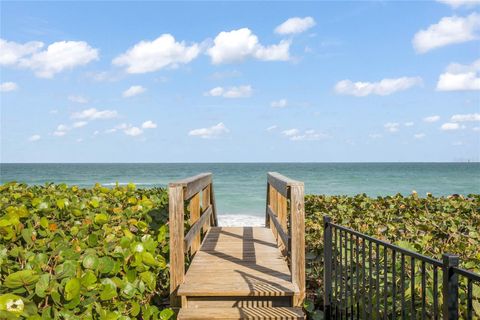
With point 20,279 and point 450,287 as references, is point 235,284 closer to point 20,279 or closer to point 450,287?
point 20,279

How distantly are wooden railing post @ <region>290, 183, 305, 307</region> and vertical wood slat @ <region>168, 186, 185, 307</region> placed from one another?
1.04 m

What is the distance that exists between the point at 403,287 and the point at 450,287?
63cm

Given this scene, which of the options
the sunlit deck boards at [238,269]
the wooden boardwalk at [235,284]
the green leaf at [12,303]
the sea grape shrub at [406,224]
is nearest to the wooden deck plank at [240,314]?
the wooden boardwalk at [235,284]

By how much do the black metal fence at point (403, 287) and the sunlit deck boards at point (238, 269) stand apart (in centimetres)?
57

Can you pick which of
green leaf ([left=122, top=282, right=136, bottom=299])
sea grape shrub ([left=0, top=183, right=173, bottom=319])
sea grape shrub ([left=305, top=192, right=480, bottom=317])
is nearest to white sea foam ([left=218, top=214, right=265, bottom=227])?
sea grape shrub ([left=305, top=192, right=480, bottom=317])

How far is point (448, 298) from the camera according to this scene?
186cm

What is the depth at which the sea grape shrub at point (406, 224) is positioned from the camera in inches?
174

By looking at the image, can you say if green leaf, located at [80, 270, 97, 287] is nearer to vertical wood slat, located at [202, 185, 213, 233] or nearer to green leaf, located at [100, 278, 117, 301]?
green leaf, located at [100, 278, 117, 301]

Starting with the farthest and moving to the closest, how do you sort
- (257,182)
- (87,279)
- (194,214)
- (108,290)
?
1. (257,182)
2. (194,214)
3. (108,290)
4. (87,279)

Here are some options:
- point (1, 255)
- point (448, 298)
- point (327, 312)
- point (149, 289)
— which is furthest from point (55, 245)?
point (448, 298)

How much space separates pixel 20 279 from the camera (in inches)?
100

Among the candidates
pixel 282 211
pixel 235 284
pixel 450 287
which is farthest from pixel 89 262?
pixel 282 211

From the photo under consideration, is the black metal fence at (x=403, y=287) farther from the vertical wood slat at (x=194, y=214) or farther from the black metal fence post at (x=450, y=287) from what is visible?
the vertical wood slat at (x=194, y=214)

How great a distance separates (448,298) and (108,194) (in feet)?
18.6
